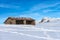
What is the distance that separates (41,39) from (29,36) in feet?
0.70

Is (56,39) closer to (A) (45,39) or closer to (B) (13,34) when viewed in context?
(A) (45,39)

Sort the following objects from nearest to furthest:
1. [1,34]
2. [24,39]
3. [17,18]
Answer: [24,39]
[1,34]
[17,18]

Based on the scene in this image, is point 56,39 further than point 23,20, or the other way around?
point 23,20

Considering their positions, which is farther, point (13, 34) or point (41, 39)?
point (13, 34)

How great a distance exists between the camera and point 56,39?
7.13 ft

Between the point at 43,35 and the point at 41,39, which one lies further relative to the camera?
the point at 43,35

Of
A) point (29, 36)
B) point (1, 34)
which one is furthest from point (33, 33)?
point (1, 34)

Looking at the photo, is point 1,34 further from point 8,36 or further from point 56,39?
point 56,39

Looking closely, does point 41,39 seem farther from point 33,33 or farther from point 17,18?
point 17,18

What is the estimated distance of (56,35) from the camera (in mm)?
2361

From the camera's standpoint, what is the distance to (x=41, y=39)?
7.06ft

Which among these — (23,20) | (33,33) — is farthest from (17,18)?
(33,33)

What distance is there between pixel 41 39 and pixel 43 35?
162 millimetres

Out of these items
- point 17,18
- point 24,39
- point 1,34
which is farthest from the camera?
point 17,18
